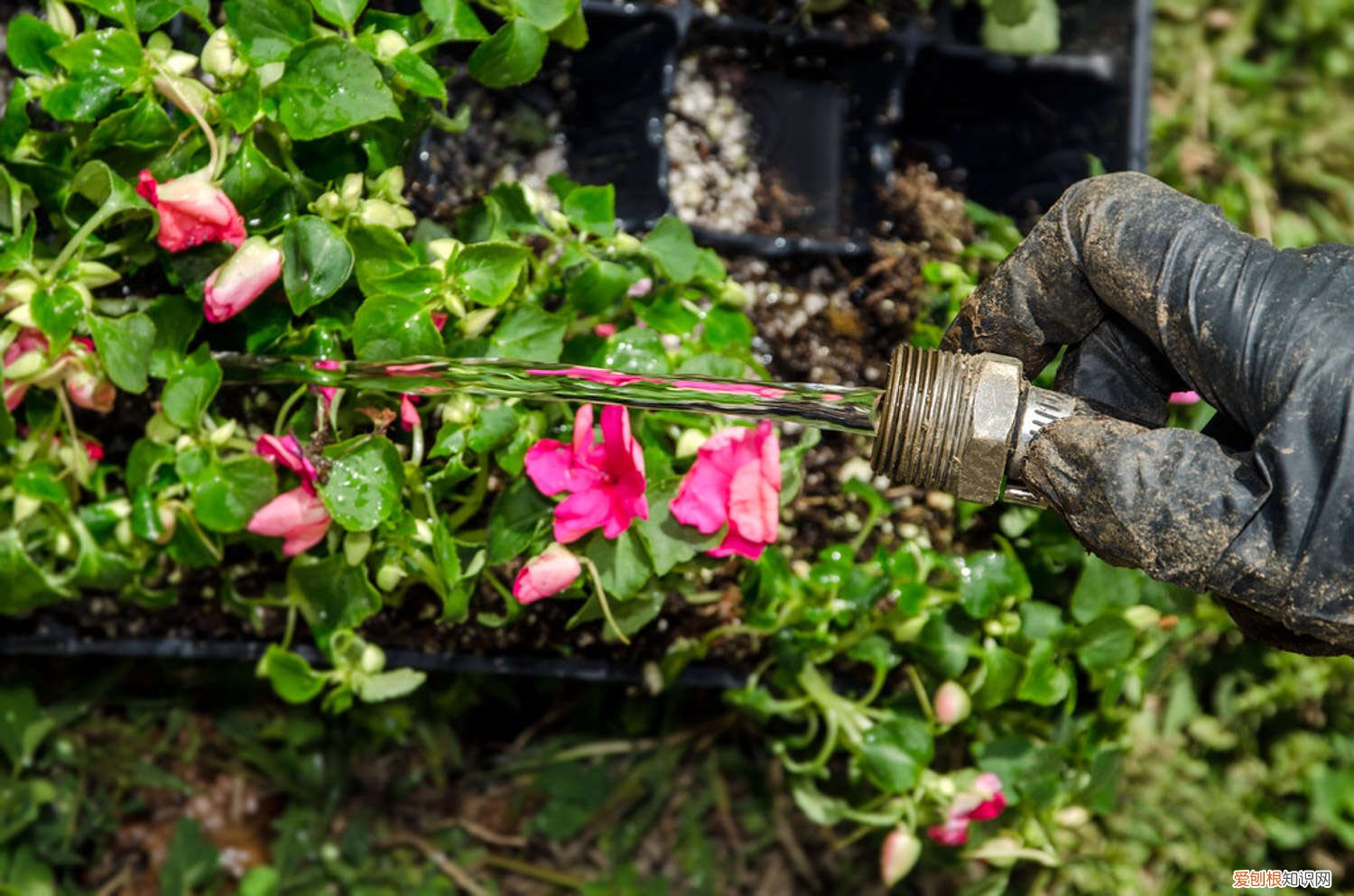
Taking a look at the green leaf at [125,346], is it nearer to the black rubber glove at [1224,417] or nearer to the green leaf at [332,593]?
the green leaf at [332,593]

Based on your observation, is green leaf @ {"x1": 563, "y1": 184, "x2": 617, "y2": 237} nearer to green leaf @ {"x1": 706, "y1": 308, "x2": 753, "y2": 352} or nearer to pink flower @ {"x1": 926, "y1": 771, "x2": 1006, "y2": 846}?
green leaf @ {"x1": 706, "y1": 308, "x2": 753, "y2": 352}

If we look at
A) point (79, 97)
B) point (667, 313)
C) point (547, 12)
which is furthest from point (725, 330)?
point (79, 97)

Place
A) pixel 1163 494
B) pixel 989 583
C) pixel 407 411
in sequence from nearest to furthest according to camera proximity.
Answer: pixel 1163 494 < pixel 407 411 < pixel 989 583

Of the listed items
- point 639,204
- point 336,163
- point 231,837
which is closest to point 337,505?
point 336,163

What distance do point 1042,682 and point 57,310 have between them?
2.53 ft

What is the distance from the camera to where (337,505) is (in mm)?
786

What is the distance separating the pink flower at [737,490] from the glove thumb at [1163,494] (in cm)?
20

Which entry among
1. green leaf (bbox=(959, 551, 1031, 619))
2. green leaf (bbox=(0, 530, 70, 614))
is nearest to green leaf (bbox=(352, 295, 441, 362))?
green leaf (bbox=(0, 530, 70, 614))

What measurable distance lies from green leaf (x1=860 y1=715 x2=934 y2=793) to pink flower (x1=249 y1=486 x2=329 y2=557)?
0.46m

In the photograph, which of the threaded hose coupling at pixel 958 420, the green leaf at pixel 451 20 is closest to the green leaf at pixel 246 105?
the green leaf at pixel 451 20

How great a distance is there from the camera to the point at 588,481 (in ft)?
2.57

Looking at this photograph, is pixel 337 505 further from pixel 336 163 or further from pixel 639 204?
pixel 639 204

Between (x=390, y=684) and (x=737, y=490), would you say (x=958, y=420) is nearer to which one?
(x=737, y=490)

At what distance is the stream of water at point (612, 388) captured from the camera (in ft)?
2.54
